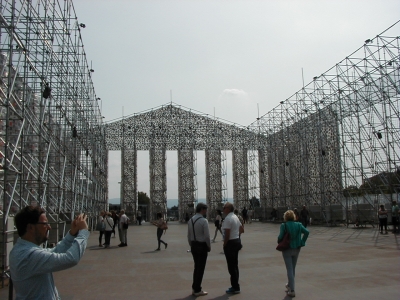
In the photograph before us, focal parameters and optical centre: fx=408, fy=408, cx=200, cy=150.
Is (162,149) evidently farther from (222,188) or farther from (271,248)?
(271,248)

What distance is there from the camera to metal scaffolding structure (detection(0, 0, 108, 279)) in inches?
343

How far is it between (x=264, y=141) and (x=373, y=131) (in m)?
14.4

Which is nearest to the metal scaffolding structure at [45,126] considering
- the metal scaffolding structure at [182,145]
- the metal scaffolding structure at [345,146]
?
the metal scaffolding structure at [182,145]

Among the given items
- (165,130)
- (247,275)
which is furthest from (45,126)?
(165,130)

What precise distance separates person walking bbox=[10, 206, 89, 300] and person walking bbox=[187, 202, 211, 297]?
3.90 meters

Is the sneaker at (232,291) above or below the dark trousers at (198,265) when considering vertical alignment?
below

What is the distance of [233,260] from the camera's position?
259 inches

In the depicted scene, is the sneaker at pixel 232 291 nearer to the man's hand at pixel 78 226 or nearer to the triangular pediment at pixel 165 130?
the man's hand at pixel 78 226

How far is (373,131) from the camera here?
67.9 ft

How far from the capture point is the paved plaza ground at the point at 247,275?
6.48 metres

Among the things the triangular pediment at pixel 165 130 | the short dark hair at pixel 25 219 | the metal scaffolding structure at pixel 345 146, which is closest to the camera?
the short dark hair at pixel 25 219

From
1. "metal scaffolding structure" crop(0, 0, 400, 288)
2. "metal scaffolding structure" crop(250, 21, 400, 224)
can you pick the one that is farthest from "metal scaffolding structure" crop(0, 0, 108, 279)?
"metal scaffolding structure" crop(250, 21, 400, 224)

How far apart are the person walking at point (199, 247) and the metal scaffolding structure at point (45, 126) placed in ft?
12.1

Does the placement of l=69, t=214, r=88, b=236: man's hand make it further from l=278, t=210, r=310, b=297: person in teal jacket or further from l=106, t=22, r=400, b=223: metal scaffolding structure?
l=106, t=22, r=400, b=223: metal scaffolding structure
